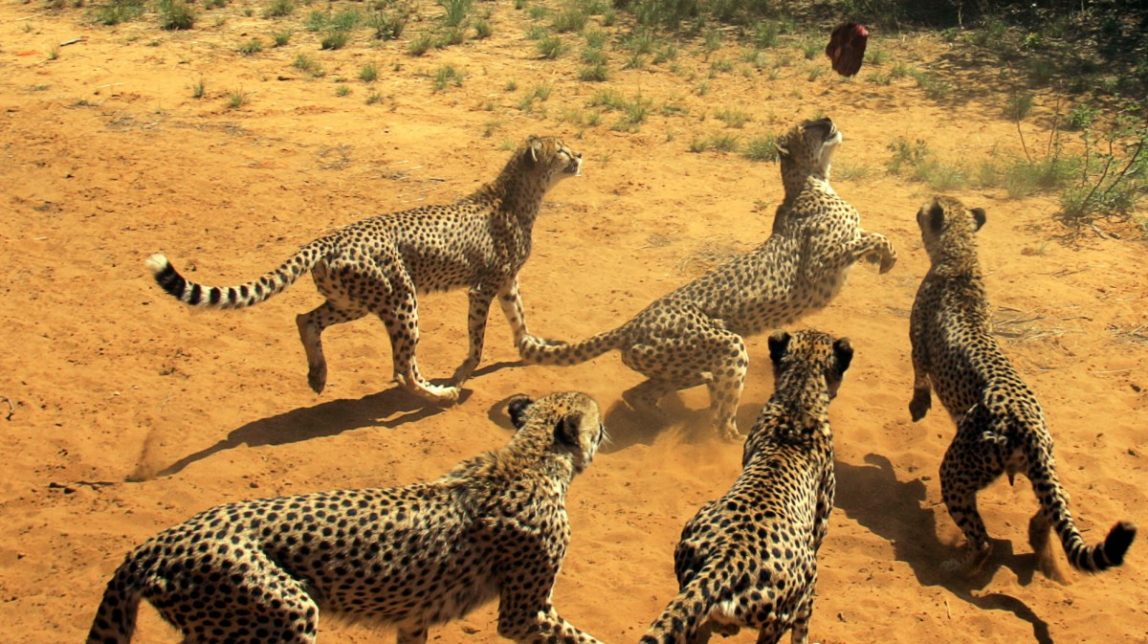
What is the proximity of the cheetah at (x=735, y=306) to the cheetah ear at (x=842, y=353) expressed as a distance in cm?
165

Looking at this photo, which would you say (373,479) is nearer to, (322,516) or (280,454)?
(280,454)

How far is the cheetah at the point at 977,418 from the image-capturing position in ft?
19.9

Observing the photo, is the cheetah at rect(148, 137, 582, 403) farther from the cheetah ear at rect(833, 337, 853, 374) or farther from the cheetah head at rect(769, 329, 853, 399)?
the cheetah ear at rect(833, 337, 853, 374)

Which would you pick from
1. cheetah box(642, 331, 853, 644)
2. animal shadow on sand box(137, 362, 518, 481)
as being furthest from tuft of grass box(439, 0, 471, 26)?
cheetah box(642, 331, 853, 644)

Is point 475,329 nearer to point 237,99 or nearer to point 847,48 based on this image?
point 237,99

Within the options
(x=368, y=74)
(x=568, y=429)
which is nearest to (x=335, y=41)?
(x=368, y=74)

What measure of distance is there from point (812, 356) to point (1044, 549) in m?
1.71

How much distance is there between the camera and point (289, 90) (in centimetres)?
1400

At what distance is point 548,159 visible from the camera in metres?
8.89

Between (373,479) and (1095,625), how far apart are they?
13.1ft

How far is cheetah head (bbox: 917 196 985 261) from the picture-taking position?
806cm

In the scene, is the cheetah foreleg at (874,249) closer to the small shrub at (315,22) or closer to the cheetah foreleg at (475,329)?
the cheetah foreleg at (475,329)

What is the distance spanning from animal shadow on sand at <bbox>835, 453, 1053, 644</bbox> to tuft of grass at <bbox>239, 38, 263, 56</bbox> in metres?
10.4

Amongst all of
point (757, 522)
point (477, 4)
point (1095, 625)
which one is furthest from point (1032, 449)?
point (477, 4)
